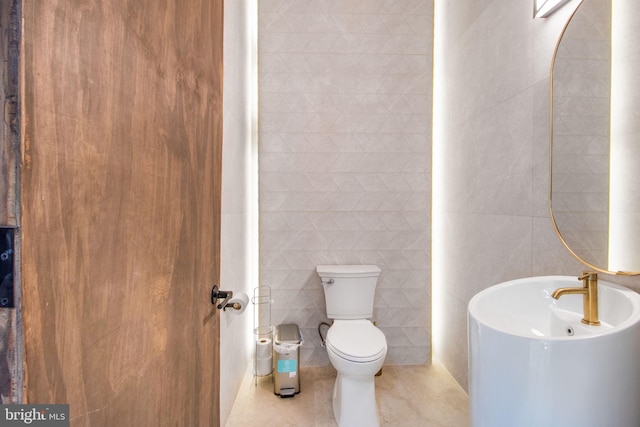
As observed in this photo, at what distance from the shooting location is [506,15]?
5.24 feet

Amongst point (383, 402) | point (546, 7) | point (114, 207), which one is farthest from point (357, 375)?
point (546, 7)

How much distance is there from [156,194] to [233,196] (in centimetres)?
121

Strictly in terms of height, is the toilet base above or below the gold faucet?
below

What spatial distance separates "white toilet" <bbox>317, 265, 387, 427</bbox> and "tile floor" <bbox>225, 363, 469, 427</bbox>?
146mm

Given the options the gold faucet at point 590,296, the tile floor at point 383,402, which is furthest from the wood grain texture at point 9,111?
the tile floor at point 383,402

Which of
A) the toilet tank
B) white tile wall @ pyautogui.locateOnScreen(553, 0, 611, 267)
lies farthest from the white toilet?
white tile wall @ pyautogui.locateOnScreen(553, 0, 611, 267)

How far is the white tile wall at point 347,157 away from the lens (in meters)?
2.26

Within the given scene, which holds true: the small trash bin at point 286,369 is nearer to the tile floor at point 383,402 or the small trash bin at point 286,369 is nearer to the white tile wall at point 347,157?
the tile floor at point 383,402

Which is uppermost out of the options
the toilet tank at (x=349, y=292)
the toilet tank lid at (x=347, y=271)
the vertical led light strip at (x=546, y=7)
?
the vertical led light strip at (x=546, y=7)

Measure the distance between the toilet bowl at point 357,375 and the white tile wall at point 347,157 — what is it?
0.61 metres

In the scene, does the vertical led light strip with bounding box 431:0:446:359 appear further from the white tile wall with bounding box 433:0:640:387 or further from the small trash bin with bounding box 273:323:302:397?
the small trash bin with bounding box 273:323:302:397

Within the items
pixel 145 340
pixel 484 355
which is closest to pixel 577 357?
pixel 484 355

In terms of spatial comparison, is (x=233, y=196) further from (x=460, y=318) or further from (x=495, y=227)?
(x=460, y=318)

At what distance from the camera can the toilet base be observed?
162cm
